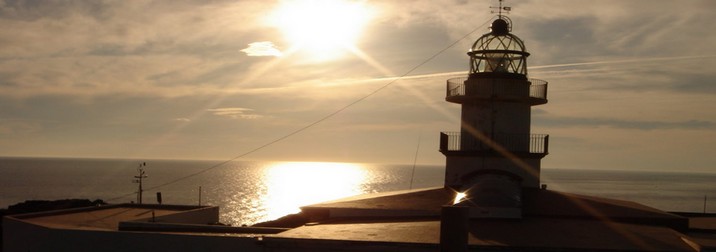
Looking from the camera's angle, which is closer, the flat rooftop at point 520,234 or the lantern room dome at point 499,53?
the flat rooftop at point 520,234

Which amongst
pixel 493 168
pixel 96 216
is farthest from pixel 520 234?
pixel 96 216

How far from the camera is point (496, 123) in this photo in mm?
28516

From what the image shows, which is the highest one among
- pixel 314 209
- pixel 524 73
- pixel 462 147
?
pixel 524 73

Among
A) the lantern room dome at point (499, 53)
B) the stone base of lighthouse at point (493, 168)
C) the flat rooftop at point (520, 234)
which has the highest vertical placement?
the lantern room dome at point (499, 53)

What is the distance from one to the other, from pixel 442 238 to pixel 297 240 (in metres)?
6.17

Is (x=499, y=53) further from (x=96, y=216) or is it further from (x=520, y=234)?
(x=96, y=216)

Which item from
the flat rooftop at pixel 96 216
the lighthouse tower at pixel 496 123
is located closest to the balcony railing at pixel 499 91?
the lighthouse tower at pixel 496 123

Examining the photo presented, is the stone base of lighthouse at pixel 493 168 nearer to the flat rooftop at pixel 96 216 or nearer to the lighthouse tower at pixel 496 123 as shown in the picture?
the lighthouse tower at pixel 496 123

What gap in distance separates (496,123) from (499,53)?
285cm

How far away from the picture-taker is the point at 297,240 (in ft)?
66.9

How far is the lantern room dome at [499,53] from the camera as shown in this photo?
29.2 meters

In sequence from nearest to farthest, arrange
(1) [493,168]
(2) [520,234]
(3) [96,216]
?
(2) [520,234], (1) [493,168], (3) [96,216]

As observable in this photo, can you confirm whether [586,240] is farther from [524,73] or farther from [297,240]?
[524,73]

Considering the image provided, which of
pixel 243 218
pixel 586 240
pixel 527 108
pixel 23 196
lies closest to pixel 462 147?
pixel 527 108
